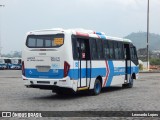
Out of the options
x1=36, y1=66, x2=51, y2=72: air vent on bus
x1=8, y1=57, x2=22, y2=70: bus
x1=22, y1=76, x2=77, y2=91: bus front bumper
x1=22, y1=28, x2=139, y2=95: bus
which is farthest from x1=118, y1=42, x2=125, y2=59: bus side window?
x1=8, y1=57, x2=22, y2=70: bus

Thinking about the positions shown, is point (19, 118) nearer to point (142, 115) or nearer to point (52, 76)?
point (142, 115)

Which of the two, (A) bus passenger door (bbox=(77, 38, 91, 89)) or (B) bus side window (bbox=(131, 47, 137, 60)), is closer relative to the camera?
(A) bus passenger door (bbox=(77, 38, 91, 89))

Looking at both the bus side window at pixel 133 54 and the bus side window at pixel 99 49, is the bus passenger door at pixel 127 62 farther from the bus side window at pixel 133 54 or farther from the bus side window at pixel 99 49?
the bus side window at pixel 99 49

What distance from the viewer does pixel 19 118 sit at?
11578mm

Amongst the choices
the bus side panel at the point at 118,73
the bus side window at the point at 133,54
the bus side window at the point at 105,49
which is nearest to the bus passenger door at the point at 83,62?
the bus side window at the point at 105,49

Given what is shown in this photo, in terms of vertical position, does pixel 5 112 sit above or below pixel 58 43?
below

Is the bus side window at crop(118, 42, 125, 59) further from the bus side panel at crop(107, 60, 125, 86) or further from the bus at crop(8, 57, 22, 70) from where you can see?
the bus at crop(8, 57, 22, 70)

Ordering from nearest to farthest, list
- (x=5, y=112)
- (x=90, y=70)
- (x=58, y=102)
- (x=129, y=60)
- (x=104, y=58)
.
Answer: (x=5, y=112) < (x=58, y=102) < (x=90, y=70) < (x=104, y=58) < (x=129, y=60)

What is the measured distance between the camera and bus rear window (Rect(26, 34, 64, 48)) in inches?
684

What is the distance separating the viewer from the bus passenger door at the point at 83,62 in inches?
712

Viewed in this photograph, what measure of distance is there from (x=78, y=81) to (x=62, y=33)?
83.1 inches

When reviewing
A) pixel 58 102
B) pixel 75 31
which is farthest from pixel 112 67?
pixel 58 102

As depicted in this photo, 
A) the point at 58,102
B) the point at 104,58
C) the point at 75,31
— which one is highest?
the point at 75,31

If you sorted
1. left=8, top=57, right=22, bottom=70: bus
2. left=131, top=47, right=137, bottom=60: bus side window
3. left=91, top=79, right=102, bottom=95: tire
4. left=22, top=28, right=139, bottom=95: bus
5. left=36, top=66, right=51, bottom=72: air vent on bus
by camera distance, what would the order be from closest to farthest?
left=22, top=28, right=139, bottom=95: bus < left=36, top=66, right=51, bottom=72: air vent on bus < left=91, top=79, right=102, bottom=95: tire < left=131, top=47, right=137, bottom=60: bus side window < left=8, top=57, right=22, bottom=70: bus
